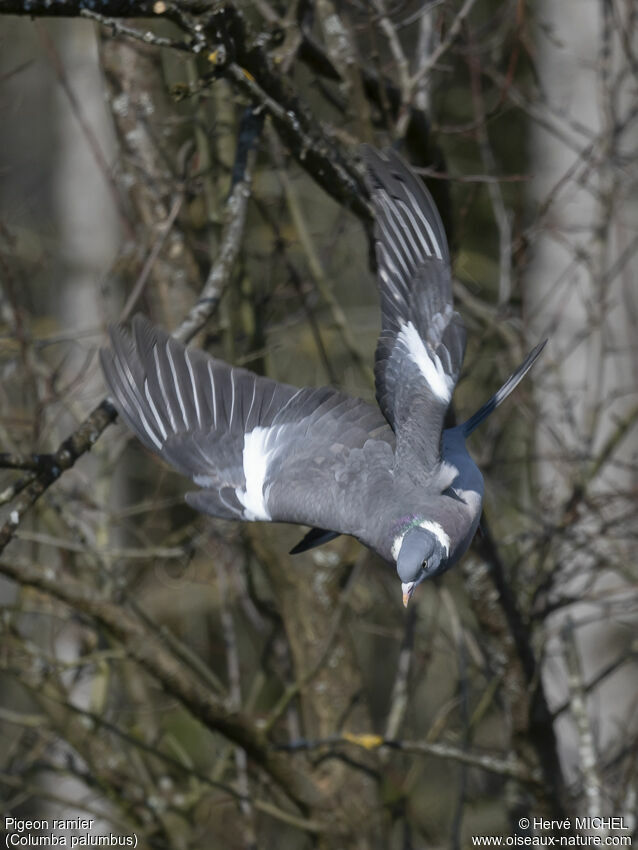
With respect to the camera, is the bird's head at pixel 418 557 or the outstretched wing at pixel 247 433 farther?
the outstretched wing at pixel 247 433

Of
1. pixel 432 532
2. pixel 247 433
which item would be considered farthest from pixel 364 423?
pixel 432 532

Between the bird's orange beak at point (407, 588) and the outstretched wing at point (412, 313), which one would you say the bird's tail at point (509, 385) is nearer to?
the outstretched wing at point (412, 313)

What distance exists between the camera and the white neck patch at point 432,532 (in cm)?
273

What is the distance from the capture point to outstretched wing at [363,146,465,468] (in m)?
2.89

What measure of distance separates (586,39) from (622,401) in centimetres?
215

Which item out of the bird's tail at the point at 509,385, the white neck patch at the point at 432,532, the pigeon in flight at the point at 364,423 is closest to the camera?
the bird's tail at the point at 509,385

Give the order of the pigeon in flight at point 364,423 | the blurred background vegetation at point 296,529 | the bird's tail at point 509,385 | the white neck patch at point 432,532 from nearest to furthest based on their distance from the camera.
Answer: the bird's tail at point 509,385 → the white neck patch at point 432,532 → the pigeon in flight at point 364,423 → the blurred background vegetation at point 296,529

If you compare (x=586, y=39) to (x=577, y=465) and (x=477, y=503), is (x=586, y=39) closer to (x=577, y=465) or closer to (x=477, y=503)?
(x=577, y=465)

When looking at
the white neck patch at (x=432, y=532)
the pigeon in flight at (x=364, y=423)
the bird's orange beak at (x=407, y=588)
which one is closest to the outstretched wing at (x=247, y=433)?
the pigeon in flight at (x=364, y=423)

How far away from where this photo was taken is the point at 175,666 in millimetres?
3387

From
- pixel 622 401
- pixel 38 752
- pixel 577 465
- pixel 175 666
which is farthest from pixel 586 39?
pixel 38 752

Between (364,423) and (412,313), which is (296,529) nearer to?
(364,423)

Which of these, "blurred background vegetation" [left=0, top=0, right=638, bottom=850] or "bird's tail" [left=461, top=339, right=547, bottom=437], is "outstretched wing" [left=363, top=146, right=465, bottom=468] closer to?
"bird's tail" [left=461, top=339, right=547, bottom=437]

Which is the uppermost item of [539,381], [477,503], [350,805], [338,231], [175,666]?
[338,231]
